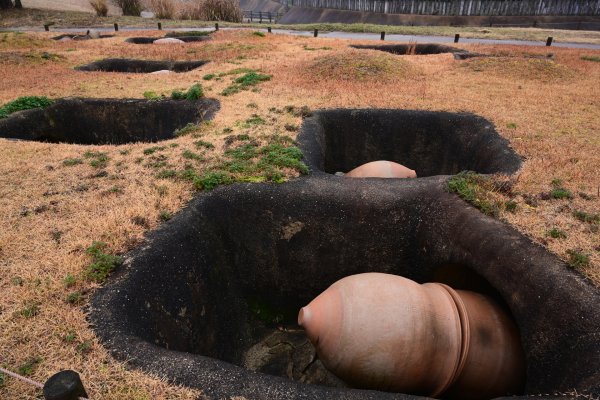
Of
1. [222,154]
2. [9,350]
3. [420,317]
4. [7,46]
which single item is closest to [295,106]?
[222,154]

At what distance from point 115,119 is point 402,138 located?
797 cm

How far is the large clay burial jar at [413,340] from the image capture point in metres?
4.38

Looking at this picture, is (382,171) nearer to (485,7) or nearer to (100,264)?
(100,264)

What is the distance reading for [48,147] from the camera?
824 centimetres

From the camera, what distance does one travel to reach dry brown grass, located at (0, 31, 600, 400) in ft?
12.6

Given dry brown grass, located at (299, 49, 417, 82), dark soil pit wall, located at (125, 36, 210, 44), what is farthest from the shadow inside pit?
dry brown grass, located at (299, 49, 417, 82)

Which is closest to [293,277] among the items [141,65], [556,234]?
[556,234]

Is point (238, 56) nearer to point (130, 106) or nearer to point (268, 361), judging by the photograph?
point (130, 106)

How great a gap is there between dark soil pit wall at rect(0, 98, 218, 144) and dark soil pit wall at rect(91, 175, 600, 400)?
5497mm

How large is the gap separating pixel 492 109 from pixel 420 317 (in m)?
7.68

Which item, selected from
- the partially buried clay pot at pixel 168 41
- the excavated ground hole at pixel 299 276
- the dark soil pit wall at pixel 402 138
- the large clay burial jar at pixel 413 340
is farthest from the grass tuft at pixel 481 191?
the partially buried clay pot at pixel 168 41

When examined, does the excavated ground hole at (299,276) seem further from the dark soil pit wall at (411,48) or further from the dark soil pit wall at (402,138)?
the dark soil pit wall at (411,48)

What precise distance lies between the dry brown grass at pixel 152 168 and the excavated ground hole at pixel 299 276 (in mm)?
308

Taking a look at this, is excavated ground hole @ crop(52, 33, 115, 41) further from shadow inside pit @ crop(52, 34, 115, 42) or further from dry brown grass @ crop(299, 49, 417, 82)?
dry brown grass @ crop(299, 49, 417, 82)
